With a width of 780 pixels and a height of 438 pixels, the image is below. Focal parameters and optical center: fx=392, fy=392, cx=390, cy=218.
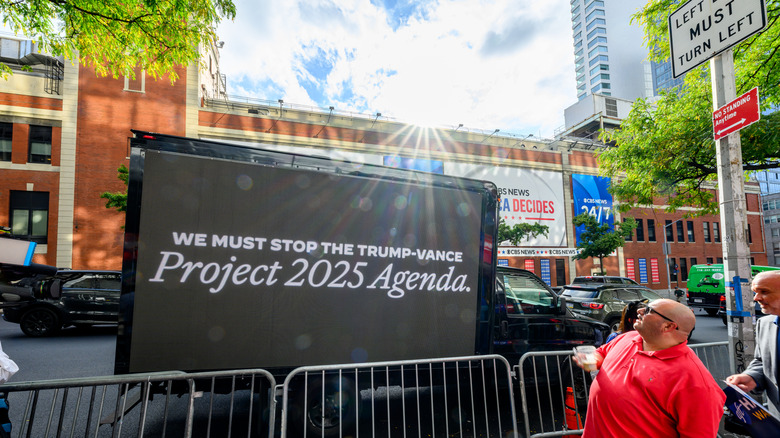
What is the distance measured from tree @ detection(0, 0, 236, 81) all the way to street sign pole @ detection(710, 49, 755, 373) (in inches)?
275

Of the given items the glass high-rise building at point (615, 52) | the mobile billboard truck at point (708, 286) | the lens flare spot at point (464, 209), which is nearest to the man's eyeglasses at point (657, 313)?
the lens flare spot at point (464, 209)

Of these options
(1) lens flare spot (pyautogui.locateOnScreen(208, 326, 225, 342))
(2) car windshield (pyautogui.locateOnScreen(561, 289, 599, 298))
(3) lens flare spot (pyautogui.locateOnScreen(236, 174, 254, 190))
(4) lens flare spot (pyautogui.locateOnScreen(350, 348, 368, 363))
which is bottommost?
(2) car windshield (pyautogui.locateOnScreen(561, 289, 599, 298))

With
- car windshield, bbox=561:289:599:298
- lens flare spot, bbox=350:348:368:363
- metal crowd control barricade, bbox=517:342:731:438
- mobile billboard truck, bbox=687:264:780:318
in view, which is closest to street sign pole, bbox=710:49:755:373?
metal crowd control barricade, bbox=517:342:731:438

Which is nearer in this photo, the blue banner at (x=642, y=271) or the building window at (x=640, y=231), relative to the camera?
the blue banner at (x=642, y=271)

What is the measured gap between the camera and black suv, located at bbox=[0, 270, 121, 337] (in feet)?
31.7

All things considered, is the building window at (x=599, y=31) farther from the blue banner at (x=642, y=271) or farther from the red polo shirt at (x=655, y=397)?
the red polo shirt at (x=655, y=397)

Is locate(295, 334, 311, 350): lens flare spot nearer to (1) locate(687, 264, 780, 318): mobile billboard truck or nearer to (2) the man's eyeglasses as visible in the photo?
(2) the man's eyeglasses

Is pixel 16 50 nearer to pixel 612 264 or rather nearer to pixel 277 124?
pixel 277 124

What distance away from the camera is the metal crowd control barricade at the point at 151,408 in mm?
2766

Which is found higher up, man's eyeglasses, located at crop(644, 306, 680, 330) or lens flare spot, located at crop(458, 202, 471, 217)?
lens flare spot, located at crop(458, 202, 471, 217)

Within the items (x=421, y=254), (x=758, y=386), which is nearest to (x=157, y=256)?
(x=421, y=254)

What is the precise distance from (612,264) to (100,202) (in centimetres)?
3518

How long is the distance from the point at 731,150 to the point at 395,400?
183 inches

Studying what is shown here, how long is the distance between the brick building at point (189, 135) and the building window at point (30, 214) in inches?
2.0
